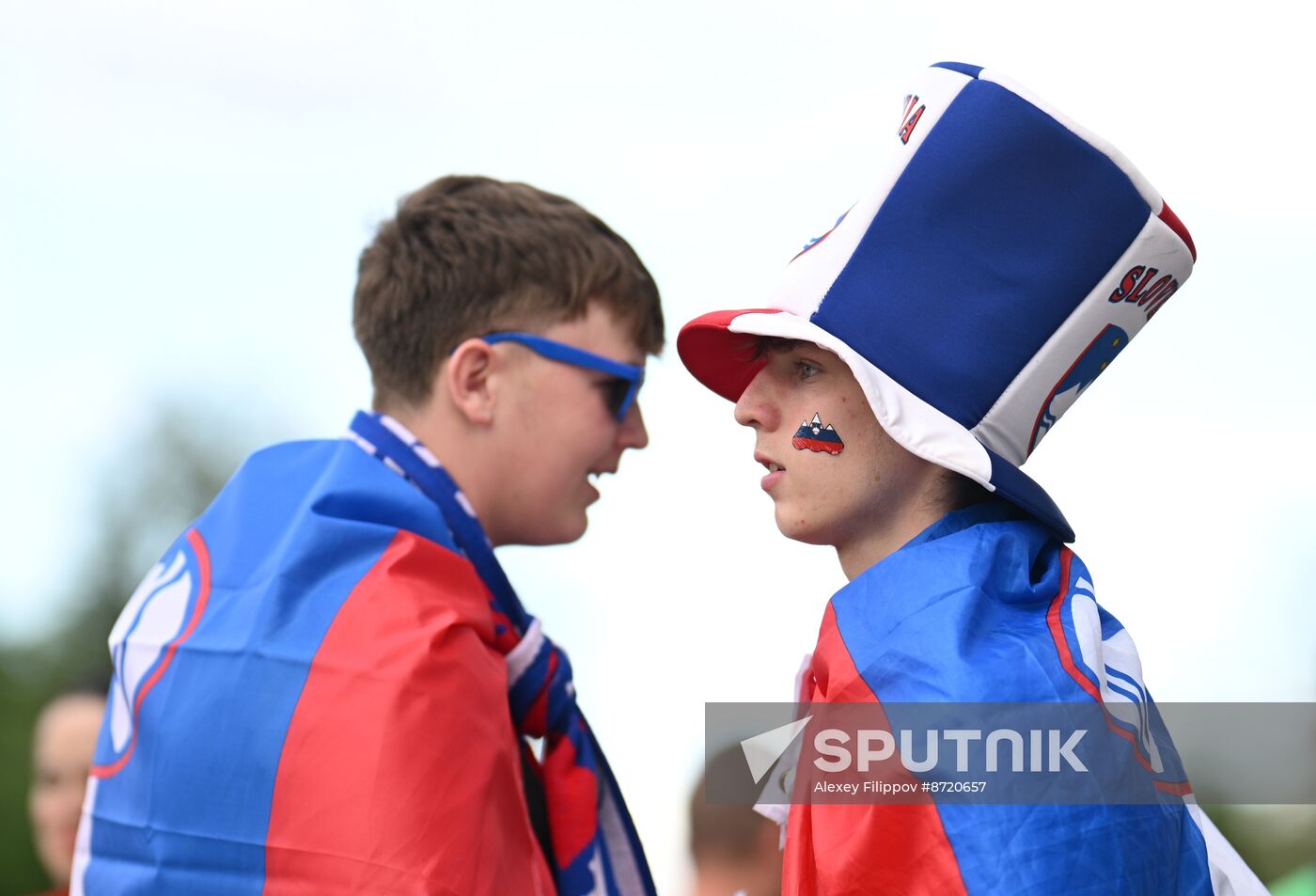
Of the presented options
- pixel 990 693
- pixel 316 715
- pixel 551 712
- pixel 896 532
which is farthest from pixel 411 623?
pixel 990 693

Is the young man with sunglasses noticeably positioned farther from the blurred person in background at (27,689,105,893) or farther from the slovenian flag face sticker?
the blurred person in background at (27,689,105,893)

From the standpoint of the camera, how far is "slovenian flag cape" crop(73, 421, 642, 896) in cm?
204

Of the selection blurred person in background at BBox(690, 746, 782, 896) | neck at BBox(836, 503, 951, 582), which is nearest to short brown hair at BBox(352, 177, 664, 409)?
neck at BBox(836, 503, 951, 582)

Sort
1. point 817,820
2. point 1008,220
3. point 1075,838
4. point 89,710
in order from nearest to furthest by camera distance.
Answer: point 1075,838 < point 817,820 < point 1008,220 < point 89,710

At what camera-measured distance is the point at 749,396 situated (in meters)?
2.31

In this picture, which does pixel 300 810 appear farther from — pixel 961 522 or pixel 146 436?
pixel 146 436

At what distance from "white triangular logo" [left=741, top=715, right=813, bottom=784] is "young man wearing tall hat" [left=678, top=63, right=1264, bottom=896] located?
0.58 ft

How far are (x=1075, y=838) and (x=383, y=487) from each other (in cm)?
124

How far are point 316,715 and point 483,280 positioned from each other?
94 centimetres

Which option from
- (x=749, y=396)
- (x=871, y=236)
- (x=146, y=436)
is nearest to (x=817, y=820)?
(x=749, y=396)

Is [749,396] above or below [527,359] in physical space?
above

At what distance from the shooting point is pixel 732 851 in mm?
3275

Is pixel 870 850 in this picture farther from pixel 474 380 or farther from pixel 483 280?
pixel 483 280

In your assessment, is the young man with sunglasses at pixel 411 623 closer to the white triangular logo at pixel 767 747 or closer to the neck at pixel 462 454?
the neck at pixel 462 454
